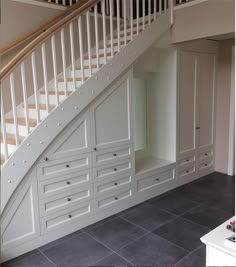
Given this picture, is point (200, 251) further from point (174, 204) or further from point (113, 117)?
point (113, 117)

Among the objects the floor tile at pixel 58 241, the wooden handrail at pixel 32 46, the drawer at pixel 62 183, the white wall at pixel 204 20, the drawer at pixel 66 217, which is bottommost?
the floor tile at pixel 58 241

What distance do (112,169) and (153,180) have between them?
815mm

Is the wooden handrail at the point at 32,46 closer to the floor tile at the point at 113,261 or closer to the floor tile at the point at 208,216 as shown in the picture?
the floor tile at the point at 113,261

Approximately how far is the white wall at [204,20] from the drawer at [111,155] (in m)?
1.69

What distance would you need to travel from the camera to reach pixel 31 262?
236 cm

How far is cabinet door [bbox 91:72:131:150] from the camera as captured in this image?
293cm

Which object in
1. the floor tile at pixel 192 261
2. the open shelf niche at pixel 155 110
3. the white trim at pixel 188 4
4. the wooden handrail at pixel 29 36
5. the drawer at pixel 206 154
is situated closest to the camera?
the floor tile at pixel 192 261

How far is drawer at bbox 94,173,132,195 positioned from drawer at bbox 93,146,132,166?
24 centimetres

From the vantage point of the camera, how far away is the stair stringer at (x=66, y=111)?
7.38 ft

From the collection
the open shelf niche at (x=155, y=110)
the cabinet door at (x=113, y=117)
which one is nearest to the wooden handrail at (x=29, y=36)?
the cabinet door at (x=113, y=117)

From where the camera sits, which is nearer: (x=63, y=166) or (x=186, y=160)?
(x=63, y=166)

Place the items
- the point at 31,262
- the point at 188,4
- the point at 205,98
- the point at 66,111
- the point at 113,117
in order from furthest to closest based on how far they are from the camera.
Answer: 1. the point at 205,98
2. the point at 188,4
3. the point at 113,117
4. the point at 66,111
5. the point at 31,262

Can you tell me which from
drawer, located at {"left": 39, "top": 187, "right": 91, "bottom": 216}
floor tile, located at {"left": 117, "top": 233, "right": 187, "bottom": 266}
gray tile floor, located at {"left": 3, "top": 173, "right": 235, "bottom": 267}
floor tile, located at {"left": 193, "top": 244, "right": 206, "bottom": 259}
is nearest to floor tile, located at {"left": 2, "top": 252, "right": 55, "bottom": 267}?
gray tile floor, located at {"left": 3, "top": 173, "right": 235, "bottom": 267}

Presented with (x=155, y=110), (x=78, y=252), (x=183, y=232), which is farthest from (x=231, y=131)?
(x=78, y=252)
